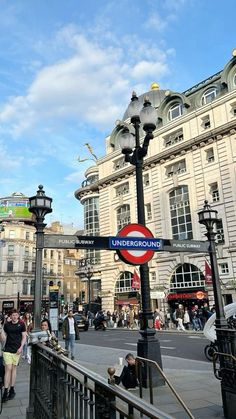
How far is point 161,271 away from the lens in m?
39.0

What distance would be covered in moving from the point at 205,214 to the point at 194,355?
7.63 metres

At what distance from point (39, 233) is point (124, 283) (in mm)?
38132

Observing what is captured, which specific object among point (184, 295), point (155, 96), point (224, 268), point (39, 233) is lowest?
point (184, 295)

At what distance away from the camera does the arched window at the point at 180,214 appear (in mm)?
37531

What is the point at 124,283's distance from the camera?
145 feet

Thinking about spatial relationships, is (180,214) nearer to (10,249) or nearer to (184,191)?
(184,191)

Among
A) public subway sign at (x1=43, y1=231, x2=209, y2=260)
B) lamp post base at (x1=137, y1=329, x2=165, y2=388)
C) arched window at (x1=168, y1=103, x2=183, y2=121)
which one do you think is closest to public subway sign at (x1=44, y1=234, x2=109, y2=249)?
public subway sign at (x1=43, y1=231, x2=209, y2=260)

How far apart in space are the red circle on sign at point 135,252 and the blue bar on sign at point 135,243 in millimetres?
83

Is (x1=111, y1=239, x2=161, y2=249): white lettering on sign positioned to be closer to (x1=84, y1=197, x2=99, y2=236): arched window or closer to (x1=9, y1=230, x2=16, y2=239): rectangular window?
(x1=84, y1=197, x2=99, y2=236): arched window

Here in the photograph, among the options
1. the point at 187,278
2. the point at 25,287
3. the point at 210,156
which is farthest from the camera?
the point at 25,287

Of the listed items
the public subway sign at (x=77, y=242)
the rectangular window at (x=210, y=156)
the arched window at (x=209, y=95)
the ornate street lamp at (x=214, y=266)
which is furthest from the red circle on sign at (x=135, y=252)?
the arched window at (x=209, y=95)

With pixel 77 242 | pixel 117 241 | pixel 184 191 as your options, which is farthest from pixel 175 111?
pixel 77 242

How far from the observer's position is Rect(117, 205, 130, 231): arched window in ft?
149

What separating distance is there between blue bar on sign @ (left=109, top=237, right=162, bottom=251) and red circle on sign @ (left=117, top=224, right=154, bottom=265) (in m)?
0.08
